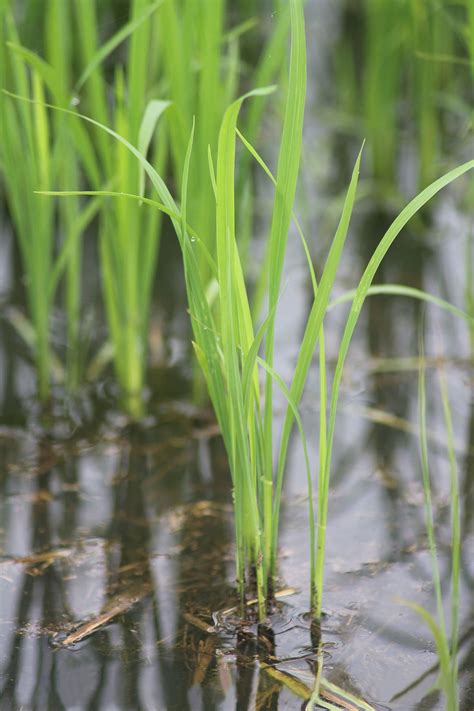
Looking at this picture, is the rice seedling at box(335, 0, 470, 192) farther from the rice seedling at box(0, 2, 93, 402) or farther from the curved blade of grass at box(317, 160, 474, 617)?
the curved blade of grass at box(317, 160, 474, 617)

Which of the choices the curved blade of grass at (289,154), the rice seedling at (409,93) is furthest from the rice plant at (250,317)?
the rice seedling at (409,93)

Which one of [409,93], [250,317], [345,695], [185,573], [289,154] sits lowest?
[345,695]

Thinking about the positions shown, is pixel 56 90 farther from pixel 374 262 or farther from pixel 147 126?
pixel 374 262

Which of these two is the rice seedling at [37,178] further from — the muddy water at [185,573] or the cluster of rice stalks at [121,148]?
the muddy water at [185,573]

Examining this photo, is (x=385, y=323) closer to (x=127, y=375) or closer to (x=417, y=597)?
(x=127, y=375)

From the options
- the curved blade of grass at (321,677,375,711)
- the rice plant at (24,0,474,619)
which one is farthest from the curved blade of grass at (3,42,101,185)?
the curved blade of grass at (321,677,375,711)

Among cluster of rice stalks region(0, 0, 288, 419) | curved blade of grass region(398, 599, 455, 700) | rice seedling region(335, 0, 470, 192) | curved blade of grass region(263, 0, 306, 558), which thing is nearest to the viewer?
curved blade of grass region(398, 599, 455, 700)

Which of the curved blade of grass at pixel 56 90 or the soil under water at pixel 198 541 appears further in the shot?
the curved blade of grass at pixel 56 90

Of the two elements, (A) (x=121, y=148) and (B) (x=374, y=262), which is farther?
(A) (x=121, y=148)

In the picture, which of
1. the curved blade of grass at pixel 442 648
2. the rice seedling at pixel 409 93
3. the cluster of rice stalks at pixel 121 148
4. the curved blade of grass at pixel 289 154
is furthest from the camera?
the rice seedling at pixel 409 93

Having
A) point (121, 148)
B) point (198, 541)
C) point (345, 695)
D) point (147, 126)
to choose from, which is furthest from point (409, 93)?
point (345, 695)
